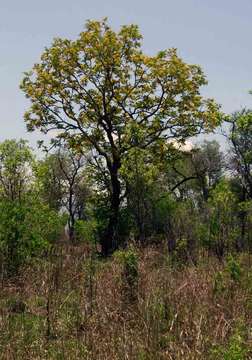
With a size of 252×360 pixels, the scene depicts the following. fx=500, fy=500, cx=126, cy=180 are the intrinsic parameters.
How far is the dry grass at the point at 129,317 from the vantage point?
6997 mm

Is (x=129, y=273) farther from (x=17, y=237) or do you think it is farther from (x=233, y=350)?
(x=17, y=237)

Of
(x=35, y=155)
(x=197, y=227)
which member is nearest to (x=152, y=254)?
(x=197, y=227)

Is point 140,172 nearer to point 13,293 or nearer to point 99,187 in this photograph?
point 99,187

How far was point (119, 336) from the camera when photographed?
7.50m

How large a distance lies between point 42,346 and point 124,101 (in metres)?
22.1

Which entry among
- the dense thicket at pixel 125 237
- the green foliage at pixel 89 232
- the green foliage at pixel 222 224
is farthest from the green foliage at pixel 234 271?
the green foliage at pixel 89 232

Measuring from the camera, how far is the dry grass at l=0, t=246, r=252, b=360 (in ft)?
23.0

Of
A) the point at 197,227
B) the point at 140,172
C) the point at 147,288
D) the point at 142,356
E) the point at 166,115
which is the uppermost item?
the point at 166,115

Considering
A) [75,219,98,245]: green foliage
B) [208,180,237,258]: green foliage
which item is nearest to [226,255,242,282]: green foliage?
[208,180,237,258]: green foliage

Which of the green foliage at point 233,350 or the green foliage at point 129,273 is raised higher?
the green foliage at point 129,273

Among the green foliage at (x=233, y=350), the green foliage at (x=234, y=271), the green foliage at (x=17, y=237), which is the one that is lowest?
the green foliage at (x=233, y=350)

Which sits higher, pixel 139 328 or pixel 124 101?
pixel 124 101

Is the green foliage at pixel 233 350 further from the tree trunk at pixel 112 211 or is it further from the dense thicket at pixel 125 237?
the tree trunk at pixel 112 211

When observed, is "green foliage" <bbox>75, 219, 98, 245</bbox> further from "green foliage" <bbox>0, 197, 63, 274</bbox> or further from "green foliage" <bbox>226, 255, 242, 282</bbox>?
"green foliage" <bbox>226, 255, 242, 282</bbox>
